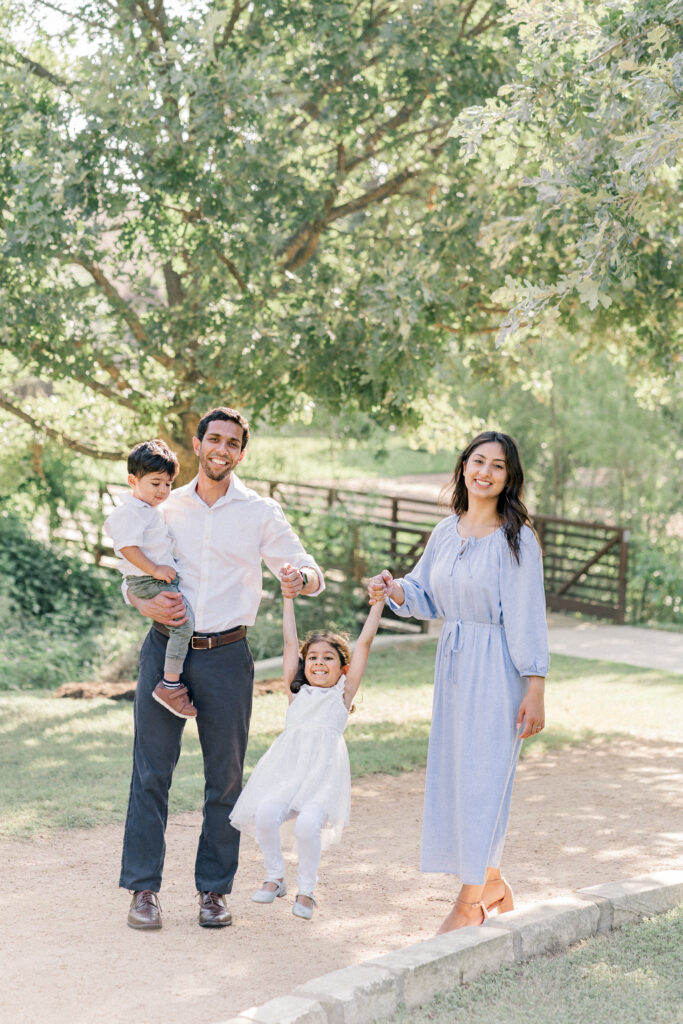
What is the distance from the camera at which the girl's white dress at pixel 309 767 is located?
4305 millimetres

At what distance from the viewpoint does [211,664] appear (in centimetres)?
439

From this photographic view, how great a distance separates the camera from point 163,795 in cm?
439

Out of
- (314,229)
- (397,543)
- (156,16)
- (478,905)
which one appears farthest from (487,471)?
(397,543)

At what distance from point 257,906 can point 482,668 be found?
4.65 feet

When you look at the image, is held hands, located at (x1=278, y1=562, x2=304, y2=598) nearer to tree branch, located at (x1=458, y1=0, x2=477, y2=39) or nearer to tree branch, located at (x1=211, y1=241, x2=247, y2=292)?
tree branch, located at (x1=211, y1=241, x2=247, y2=292)

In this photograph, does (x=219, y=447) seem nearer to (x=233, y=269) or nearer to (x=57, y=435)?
(x=233, y=269)

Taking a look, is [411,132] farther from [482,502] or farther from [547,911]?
[547,911]

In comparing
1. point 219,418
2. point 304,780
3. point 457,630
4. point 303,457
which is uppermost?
point 303,457

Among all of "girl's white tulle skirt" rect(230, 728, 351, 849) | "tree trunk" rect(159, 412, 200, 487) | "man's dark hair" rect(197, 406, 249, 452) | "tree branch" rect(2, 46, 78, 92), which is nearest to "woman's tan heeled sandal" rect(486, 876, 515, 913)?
"girl's white tulle skirt" rect(230, 728, 351, 849)

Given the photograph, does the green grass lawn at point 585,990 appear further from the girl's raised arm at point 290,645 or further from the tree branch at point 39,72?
the tree branch at point 39,72

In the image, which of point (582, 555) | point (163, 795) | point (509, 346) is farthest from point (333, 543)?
point (163, 795)

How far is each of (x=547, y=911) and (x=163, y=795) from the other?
142 cm

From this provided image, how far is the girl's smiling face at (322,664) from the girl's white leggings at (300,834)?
46 cm

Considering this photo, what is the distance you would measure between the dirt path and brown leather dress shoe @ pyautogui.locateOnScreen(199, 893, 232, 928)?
0.04 meters
